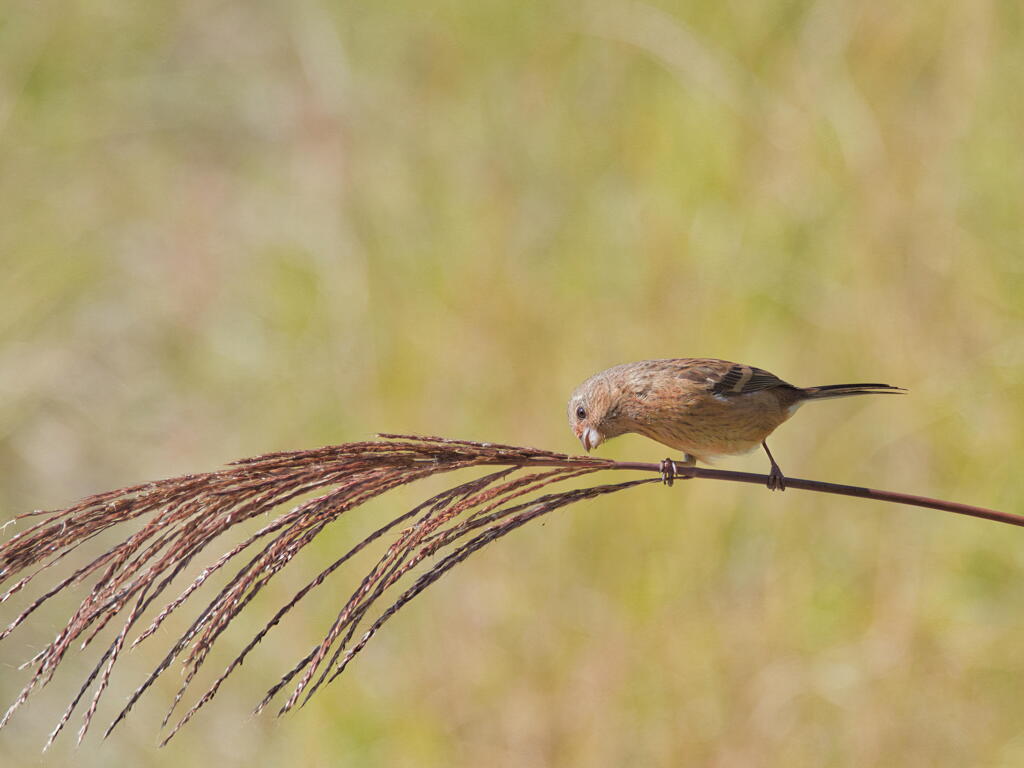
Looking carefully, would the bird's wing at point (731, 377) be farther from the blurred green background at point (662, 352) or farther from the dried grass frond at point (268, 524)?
the dried grass frond at point (268, 524)

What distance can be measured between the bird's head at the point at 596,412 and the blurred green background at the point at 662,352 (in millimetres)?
1186

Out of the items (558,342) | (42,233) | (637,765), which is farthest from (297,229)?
(637,765)

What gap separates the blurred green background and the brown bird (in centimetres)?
123

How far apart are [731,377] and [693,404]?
0.44ft

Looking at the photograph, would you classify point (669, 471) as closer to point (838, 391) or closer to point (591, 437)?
point (838, 391)

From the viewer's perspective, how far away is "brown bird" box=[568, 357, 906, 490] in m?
3.06

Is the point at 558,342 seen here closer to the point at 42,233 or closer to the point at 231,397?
the point at 231,397

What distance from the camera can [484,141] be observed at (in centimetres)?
552

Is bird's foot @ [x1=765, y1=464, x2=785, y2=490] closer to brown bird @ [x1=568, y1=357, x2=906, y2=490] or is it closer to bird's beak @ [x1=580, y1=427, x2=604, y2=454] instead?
brown bird @ [x1=568, y1=357, x2=906, y2=490]

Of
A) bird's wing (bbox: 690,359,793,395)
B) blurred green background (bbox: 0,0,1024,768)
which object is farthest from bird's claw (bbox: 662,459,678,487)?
blurred green background (bbox: 0,0,1024,768)

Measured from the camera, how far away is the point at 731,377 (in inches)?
122

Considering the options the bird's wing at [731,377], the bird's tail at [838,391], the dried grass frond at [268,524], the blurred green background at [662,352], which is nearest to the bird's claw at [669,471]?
the dried grass frond at [268,524]

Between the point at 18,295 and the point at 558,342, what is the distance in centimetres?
354

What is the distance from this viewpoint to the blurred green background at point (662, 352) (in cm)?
409
